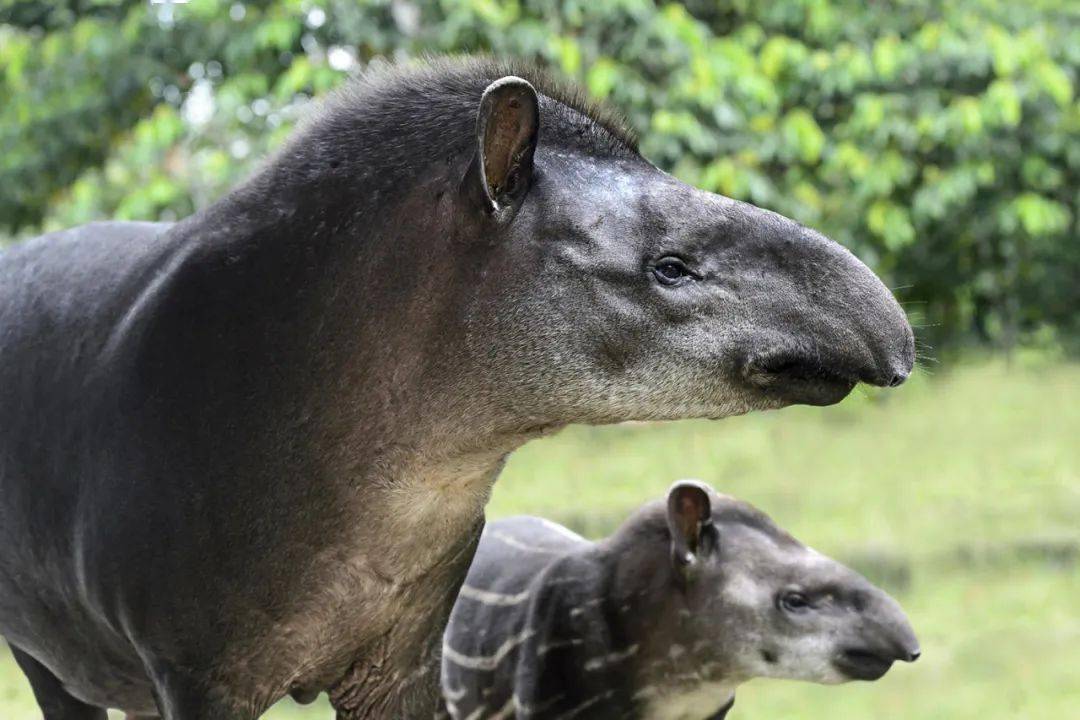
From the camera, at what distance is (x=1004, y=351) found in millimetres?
13805

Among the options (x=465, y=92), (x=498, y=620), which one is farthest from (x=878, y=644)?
(x=465, y=92)

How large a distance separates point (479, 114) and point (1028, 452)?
9.45 meters

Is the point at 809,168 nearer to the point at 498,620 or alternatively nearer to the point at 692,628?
the point at 498,620

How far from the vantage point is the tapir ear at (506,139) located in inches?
109

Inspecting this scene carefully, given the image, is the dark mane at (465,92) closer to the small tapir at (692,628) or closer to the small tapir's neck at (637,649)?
the small tapir at (692,628)

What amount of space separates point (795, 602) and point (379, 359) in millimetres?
2080

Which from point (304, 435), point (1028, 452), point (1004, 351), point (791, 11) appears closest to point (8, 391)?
point (304, 435)

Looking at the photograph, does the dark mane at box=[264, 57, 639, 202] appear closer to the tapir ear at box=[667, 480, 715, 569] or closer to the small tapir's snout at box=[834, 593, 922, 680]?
the tapir ear at box=[667, 480, 715, 569]

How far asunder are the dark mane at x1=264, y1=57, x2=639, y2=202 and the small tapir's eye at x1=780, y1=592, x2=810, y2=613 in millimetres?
1971

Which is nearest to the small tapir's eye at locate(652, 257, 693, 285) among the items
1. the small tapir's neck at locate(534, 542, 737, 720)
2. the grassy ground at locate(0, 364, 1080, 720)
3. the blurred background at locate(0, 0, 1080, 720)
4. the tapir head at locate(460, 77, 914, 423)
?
the tapir head at locate(460, 77, 914, 423)

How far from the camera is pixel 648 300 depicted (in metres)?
2.82

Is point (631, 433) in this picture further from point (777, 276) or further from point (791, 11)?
point (777, 276)

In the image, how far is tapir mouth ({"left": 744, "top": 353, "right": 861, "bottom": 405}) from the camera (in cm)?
278

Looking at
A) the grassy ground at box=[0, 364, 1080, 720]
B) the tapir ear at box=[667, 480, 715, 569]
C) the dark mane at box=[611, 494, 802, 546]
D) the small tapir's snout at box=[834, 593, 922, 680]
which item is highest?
the tapir ear at box=[667, 480, 715, 569]
